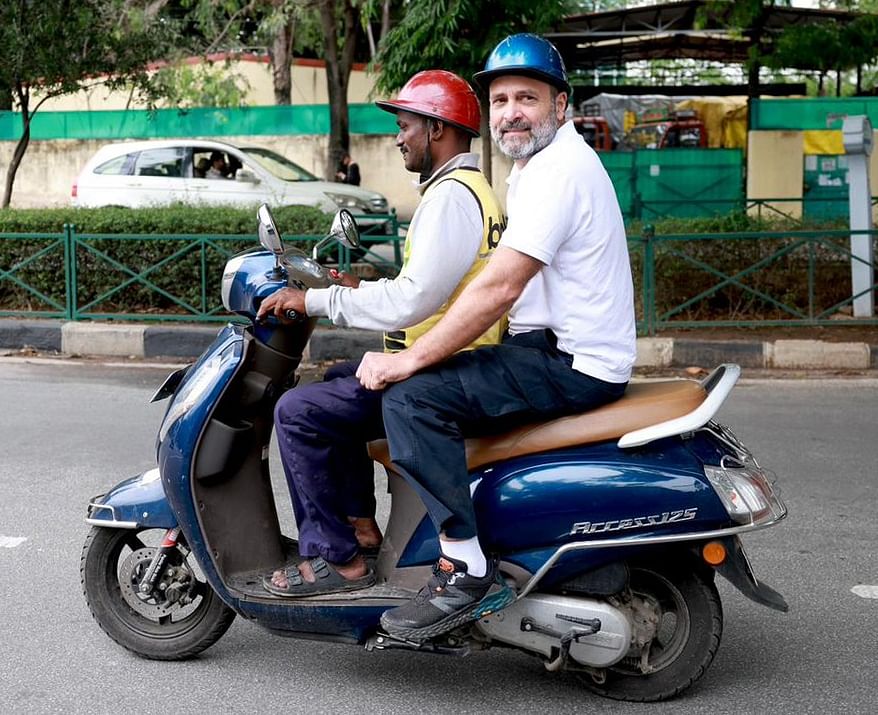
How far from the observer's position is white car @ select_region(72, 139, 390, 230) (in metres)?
17.3

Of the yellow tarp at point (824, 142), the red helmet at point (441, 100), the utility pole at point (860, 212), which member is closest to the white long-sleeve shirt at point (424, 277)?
the red helmet at point (441, 100)

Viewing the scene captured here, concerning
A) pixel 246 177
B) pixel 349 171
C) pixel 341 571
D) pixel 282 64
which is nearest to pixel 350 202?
pixel 246 177

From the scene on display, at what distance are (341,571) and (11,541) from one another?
90.3 inches

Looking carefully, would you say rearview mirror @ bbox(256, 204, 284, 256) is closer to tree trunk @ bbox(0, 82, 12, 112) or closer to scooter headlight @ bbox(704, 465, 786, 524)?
scooter headlight @ bbox(704, 465, 786, 524)

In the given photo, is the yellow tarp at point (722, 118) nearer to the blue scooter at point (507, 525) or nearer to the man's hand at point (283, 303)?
the blue scooter at point (507, 525)

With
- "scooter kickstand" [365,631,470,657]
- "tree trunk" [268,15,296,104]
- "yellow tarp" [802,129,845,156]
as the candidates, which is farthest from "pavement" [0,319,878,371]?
"tree trunk" [268,15,296,104]

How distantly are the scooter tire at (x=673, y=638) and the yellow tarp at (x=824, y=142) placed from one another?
16929 mm

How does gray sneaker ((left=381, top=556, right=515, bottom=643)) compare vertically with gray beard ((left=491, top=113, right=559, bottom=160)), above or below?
below

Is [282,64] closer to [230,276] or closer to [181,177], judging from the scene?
[181,177]

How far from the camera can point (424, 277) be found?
3592 millimetres

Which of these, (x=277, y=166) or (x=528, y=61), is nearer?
(x=528, y=61)

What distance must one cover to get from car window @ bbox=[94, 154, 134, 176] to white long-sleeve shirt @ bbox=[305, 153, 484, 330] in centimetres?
1475

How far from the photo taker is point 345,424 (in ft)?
12.3

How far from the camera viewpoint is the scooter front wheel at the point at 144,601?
4125 millimetres
